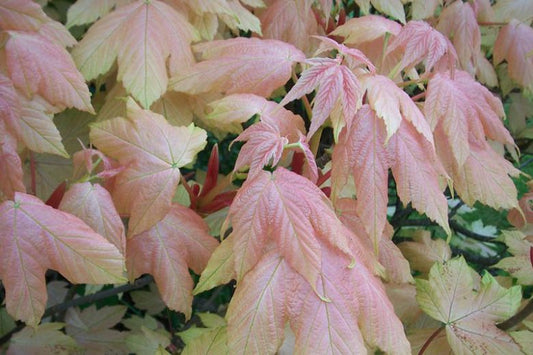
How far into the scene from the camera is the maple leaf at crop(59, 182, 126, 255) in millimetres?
640

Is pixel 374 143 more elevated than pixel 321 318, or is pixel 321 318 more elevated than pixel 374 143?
pixel 374 143

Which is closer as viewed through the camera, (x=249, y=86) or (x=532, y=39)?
(x=249, y=86)

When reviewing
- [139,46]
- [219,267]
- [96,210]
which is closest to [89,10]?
[139,46]

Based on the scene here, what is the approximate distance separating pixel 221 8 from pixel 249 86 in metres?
0.16

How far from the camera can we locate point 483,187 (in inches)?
31.4

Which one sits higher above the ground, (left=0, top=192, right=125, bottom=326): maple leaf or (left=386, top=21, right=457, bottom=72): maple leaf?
(left=386, top=21, right=457, bottom=72): maple leaf

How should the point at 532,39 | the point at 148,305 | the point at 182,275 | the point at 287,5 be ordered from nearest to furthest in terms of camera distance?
the point at 182,275 < the point at 287,5 < the point at 532,39 < the point at 148,305

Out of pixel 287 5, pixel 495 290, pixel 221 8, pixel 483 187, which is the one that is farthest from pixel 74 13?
pixel 495 290

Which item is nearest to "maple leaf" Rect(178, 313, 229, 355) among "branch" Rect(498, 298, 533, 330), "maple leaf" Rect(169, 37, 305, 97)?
"maple leaf" Rect(169, 37, 305, 97)

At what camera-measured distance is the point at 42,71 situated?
69 centimetres

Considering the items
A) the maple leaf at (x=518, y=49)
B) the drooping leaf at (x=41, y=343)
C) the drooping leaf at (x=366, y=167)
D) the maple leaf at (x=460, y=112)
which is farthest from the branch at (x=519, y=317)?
the drooping leaf at (x=41, y=343)

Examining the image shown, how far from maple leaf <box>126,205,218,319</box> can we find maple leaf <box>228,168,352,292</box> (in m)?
0.14

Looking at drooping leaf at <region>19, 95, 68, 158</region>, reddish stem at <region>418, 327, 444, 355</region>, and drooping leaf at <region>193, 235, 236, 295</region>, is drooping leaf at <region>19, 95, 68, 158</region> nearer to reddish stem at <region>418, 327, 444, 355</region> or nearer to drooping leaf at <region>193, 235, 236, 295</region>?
drooping leaf at <region>193, 235, 236, 295</region>

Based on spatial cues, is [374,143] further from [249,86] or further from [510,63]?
[510,63]
